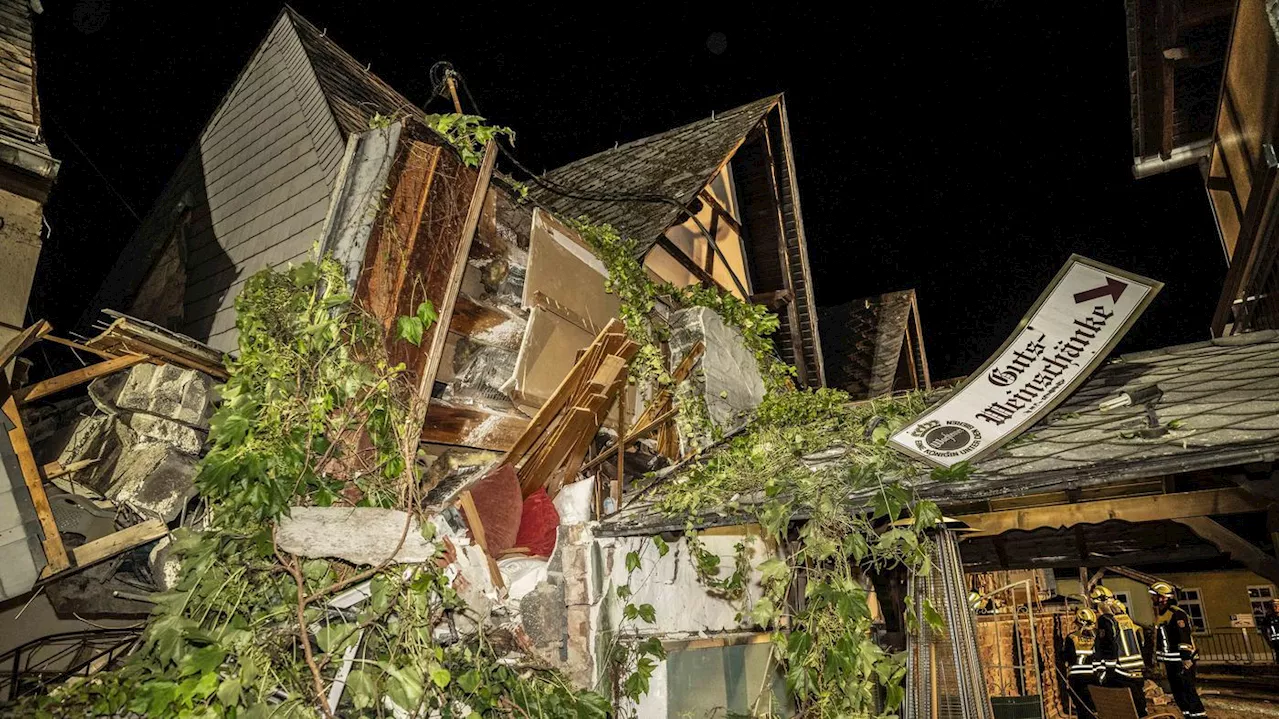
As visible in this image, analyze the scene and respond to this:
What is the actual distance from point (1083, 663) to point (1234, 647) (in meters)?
22.4

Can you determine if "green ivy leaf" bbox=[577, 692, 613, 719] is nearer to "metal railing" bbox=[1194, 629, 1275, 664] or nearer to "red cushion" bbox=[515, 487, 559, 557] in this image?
"red cushion" bbox=[515, 487, 559, 557]

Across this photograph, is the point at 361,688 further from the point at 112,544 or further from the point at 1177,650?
the point at 1177,650

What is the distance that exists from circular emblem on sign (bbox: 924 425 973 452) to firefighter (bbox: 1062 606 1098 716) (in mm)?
9515

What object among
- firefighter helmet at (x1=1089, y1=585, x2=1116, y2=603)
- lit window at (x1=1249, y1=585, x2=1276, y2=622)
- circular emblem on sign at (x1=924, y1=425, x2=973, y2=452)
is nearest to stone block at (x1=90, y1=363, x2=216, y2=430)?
circular emblem on sign at (x1=924, y1=425, x2=973, y2=452)

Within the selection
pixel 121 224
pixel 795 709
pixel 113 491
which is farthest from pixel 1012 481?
pixel 121 224

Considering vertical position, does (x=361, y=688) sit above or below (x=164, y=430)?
below

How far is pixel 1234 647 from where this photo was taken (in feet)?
87.1

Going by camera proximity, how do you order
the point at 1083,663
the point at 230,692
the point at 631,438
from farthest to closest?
the point at 1083,663
the point at 631,438
the point at 230,692

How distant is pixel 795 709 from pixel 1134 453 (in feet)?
12.0

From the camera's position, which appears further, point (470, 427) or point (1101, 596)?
point (1101, 596)

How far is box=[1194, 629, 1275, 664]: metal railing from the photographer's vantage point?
2608cm

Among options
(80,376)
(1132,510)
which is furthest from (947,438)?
(80,376)

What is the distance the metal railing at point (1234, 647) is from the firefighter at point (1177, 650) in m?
20.0

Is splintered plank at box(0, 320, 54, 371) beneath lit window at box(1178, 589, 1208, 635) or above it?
above
